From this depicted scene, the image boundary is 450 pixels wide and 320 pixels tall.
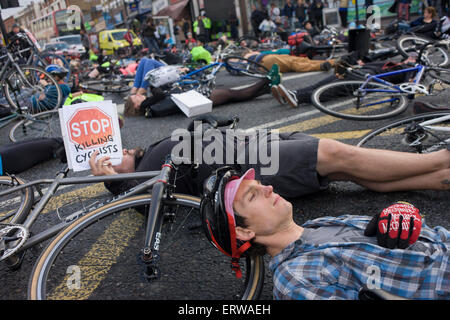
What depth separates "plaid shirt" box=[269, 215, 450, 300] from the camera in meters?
1.36

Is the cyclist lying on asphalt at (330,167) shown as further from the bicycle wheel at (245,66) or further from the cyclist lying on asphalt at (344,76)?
the bicycle wheel at (245,66)

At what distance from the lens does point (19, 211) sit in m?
2.42

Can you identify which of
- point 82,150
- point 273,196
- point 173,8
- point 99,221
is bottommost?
point 99,221

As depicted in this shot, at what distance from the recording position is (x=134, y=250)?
1.92 metres

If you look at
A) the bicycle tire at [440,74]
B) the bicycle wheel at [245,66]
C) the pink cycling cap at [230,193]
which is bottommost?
the bicycle tire at [440,74]

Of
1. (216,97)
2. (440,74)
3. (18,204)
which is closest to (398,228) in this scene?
(18,204)

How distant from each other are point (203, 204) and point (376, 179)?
1363 millimetres

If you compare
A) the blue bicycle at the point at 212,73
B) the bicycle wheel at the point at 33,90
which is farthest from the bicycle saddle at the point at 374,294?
the bicycle wheel at the point at 33,90

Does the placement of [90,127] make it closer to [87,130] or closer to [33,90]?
[87,130]

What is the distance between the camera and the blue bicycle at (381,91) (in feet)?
13.5

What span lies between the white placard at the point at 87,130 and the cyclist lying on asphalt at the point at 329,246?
2.84ft

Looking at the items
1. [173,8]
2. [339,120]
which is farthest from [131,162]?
[173,8]

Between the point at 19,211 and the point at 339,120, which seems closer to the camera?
the point at 19,211
